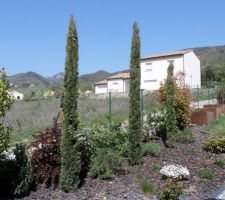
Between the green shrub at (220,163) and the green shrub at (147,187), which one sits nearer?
the green shrub at (147,187)

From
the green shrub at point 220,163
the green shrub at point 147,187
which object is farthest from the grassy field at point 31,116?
the green shrub at point 147,187

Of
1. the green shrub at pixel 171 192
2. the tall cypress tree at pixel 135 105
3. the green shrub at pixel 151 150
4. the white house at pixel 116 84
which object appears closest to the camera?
the green shrub at pixel 171 192

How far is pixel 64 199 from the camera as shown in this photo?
353 inches

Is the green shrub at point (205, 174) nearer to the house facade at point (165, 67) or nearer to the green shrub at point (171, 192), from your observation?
the green shrub at point (171, 192)

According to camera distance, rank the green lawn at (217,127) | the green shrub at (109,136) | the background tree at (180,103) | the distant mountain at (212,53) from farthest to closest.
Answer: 1. the distant mountain at (212,53)
2. the green lawn at (217,127)
3. the background tree at (180,103)
4. the green shrub at (109,136)

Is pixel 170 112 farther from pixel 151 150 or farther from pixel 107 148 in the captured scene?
pixel 107 148

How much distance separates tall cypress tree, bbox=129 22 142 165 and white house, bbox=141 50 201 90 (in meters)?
48.9

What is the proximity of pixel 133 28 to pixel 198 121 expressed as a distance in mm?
9832

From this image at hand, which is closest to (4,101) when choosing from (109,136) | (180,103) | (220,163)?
(109,136)

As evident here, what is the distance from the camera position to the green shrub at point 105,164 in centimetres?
1026

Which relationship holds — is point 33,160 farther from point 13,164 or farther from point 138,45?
point 138,45

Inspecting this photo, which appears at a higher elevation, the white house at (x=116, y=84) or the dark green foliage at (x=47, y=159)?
the white house at (x=116, y=84)

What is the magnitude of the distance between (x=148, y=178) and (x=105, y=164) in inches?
42.4

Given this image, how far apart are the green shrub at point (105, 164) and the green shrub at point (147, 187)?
2.73 ft
